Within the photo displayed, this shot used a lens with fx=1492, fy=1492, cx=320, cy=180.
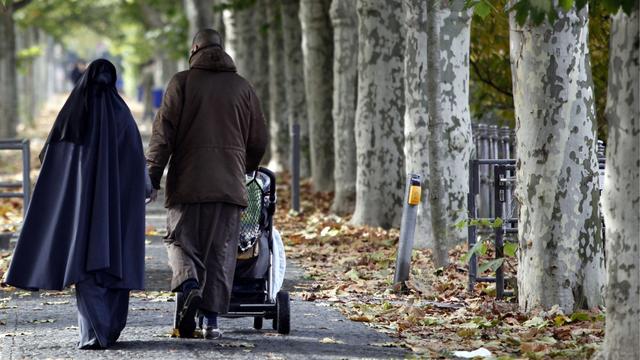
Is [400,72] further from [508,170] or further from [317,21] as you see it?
[508,170]

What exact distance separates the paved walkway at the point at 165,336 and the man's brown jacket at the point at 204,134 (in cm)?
89

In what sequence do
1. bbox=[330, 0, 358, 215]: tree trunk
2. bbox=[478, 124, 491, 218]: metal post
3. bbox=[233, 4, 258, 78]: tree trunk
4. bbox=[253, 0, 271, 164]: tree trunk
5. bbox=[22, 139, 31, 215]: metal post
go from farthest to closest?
bbox=[253, 0, 271, 164]: tree trunk
bbox=[233, 4, 258, 78]: tree trunk
bbox=[330, 0, 358, 215]: tree trunk
bbox=[22, 139, 31, 215]: metal post
bbox=[478, 124, 491, 218]: metal post

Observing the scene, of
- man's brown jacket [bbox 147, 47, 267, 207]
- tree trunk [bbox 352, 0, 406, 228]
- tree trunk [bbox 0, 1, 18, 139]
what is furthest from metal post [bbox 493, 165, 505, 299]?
tree trunk [bbox 0, 1, 18, 139]

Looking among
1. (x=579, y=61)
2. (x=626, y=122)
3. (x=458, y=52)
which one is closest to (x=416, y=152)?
(x=458, y=52)

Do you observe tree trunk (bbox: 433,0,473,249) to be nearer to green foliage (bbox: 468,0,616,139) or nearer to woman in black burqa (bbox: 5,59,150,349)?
green foliage (bbox: 468,0,616,139)

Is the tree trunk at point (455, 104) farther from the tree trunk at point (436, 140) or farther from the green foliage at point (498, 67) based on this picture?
the green foliage at point (498, 67)

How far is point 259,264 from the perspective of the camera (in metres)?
9.41

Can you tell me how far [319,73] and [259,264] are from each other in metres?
13.7

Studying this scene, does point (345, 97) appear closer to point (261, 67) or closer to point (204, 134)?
point (204, 134)

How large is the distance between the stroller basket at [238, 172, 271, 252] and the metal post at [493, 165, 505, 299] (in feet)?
6.93

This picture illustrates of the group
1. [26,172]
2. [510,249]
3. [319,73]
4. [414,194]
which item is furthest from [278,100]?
[510,249]

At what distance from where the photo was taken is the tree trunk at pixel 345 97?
19.6 m

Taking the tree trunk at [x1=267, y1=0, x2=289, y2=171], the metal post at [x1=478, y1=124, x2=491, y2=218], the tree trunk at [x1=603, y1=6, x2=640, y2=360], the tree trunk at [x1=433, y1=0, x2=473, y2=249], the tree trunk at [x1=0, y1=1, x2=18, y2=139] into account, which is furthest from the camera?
the tree trunk at [x1=0, y1=1, x2=18, y2=139]

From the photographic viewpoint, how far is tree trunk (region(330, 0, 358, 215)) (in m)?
19.6
